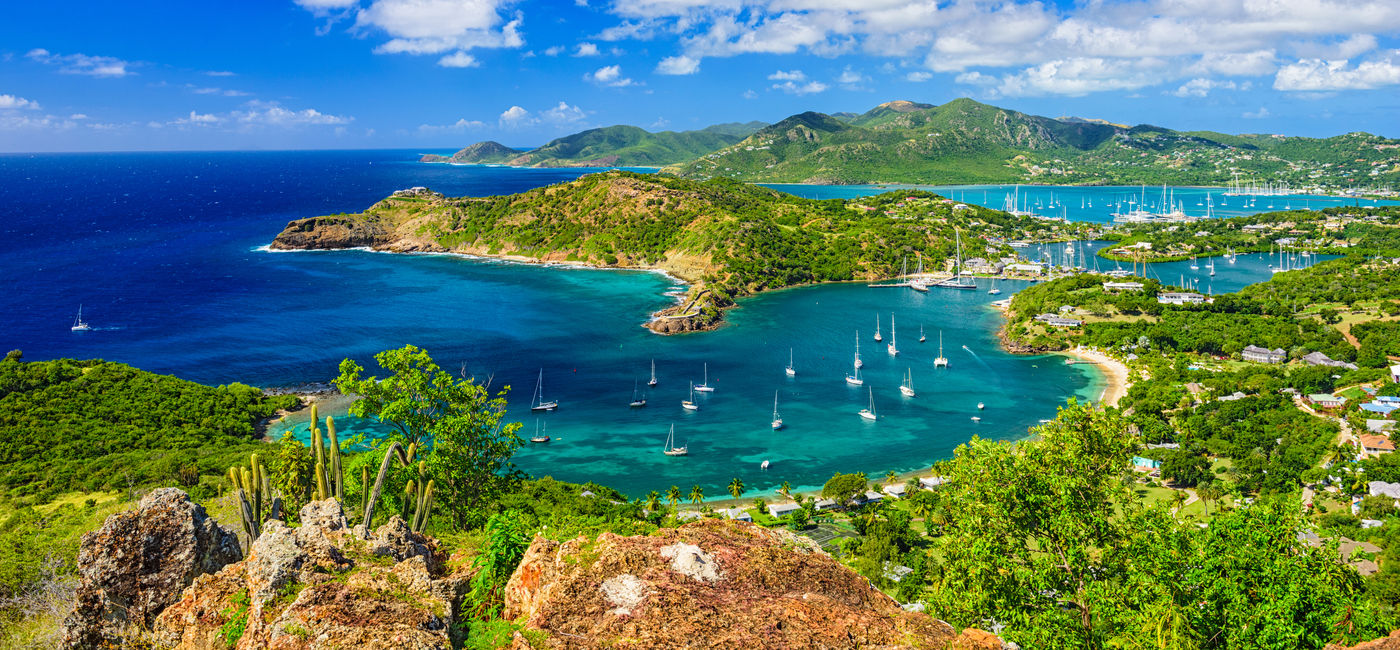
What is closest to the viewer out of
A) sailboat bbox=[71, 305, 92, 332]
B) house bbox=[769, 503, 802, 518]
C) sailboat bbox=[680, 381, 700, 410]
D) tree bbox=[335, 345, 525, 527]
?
tree bbox=[335, 345, 525, 527]

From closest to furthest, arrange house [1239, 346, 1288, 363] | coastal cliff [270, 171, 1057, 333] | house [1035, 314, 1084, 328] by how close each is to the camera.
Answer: house [1239, 346, 1288, 363], house [1035, 314, 1084, 328], coastal cliff [270, 171, 1057, 333]

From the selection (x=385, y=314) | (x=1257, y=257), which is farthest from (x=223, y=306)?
(x=1257, y=257)

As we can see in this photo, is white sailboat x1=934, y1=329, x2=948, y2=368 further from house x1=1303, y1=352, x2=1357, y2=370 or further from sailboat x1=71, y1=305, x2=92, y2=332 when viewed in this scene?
sailboat x1=71, y1=305, x2=92, y2=332

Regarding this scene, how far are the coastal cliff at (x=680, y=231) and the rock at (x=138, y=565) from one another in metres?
95.8

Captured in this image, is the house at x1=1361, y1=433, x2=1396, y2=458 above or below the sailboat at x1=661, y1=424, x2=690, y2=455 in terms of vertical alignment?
above

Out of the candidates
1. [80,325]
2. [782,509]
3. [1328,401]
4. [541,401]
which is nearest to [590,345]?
[541,401]

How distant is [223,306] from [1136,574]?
350 ft

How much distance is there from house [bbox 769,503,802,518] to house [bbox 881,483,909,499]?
638cm

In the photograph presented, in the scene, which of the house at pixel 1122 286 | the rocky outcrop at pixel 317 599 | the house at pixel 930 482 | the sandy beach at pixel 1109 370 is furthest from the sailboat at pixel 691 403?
the house at pixel 1122 286

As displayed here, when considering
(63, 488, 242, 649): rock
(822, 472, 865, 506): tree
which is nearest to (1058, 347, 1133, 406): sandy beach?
(822, 472, 865, 506): tree

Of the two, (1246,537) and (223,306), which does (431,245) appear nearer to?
(223,306)

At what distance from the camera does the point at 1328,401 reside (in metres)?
58.8

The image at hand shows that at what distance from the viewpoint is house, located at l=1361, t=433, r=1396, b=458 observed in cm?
4812

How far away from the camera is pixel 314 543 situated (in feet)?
42.0
